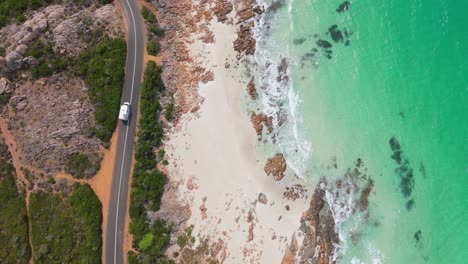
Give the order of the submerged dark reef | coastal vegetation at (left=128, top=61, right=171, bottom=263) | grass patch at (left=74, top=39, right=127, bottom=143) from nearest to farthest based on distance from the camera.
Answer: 1. coastal vegetation at (left=128, top=61, right=171, bottom=263)
2. grass patch at (left=74, top=39, right=127, bottom=143)
3. the submerged dark reef

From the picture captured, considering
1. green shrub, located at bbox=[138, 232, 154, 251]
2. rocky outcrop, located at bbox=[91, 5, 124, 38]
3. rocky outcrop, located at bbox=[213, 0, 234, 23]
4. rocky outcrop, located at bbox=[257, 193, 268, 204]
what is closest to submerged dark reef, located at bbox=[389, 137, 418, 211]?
rocky outcrop, located at bbox=[257, 193, 268, 204]

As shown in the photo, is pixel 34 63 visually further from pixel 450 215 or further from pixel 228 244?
pixel 450 215

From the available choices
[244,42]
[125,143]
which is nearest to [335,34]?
[244,42]

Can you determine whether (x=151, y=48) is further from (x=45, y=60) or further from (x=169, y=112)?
(x=45, y=60)

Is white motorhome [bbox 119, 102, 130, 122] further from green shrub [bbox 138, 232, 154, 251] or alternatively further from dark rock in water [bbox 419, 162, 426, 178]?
dark rock in water [bbox 419, 162, 426, 178]

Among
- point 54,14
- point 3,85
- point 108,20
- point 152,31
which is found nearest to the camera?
point 3,85
